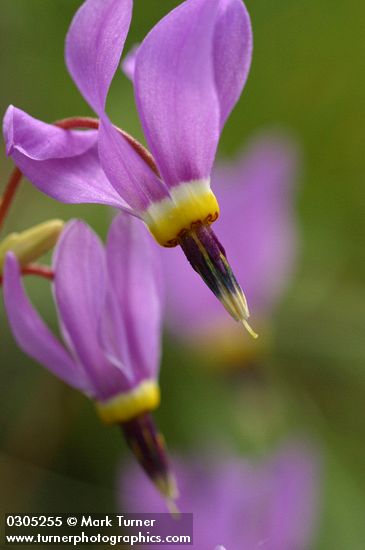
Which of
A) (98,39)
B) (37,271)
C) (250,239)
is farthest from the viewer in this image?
(250,239)

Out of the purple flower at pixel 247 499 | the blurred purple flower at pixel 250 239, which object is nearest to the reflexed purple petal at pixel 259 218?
the blurred purple flower at pixel 250 239

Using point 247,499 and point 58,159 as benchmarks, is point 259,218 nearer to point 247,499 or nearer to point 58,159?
point 247,499

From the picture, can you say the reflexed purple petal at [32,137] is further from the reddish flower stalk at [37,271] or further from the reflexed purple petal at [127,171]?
the reddish flower stalk at [37,271]

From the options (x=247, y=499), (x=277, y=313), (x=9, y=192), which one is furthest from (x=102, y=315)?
(x=277, y=313)

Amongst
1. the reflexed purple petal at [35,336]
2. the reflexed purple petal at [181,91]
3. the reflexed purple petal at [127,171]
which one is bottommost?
the reflexed purple petal at [35,336]

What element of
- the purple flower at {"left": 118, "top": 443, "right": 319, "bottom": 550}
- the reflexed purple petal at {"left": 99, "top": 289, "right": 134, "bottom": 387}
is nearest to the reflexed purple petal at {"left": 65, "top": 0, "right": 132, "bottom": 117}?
the reflexed purple petal at {"left": 99, "top": 289, "right": 134, "bottom": 387}

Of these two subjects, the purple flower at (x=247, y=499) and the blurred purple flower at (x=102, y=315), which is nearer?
the blurred purple flower at (x=102, y=315)

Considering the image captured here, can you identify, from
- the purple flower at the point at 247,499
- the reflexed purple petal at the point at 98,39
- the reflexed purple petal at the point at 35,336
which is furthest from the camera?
the purple flower at the point at 247,499

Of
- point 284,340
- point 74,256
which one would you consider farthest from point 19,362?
point 74,256
